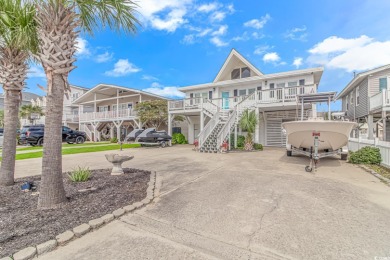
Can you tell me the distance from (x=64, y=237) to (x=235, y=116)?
1156 centimetres

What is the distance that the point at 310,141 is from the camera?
7586 millimetres

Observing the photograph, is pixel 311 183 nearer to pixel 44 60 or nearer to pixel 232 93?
pixel 44 60

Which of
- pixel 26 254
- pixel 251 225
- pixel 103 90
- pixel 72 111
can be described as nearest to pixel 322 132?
pixel 251 225

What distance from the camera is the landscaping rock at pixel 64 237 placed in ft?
8.32

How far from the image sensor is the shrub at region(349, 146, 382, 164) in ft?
→ 25.1

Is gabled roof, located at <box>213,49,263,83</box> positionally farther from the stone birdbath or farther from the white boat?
the stone birdbath

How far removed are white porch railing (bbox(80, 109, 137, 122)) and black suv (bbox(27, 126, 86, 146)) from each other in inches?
147

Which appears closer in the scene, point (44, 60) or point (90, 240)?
point (90, 240)

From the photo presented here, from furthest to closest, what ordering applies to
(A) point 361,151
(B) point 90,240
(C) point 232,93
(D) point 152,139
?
1. (C) point 232,93
2. (D) point 152,139
3. (A) point 361,151
4. (B) point 90,240

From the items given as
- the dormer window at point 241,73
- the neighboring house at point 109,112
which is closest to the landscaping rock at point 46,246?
the dormer window at point 241,73

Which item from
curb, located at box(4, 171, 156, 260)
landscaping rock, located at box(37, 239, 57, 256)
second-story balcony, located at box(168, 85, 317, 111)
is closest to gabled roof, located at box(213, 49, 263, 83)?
second-story balcony, located at box(168, 85, 317, 111)

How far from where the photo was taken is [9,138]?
4.99 metres

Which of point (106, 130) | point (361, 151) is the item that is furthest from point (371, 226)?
point (106, 130)

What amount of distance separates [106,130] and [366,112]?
1127 inches
